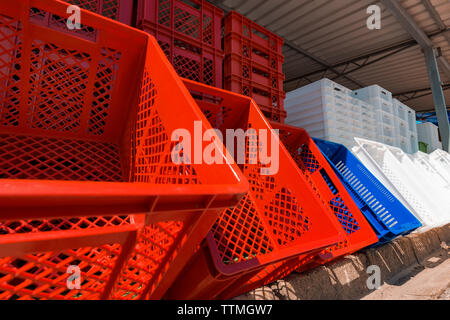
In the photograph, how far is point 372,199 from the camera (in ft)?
6.01

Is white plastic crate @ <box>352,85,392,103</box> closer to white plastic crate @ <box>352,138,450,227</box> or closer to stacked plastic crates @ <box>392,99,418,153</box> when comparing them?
stacked plastic crates @ <box>392,99,418,153</box>

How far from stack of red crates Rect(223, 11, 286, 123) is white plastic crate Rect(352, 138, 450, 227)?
886mm

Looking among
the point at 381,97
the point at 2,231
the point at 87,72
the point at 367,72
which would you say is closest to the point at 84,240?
the point at 2,231

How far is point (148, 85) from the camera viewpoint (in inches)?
42.1

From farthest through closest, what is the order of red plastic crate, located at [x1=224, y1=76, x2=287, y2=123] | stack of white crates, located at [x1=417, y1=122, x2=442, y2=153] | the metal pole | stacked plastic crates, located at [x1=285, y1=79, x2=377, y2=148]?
stack of white crates, located at [x1=417, y1=122, x2=442, y2=153]
the metal pole
stacked plastic crates, located at [x1=285, y1=79, x2=377, y2=148]
red plastic crate, located at [x1=224, y1=76, x2=287, y2=123]

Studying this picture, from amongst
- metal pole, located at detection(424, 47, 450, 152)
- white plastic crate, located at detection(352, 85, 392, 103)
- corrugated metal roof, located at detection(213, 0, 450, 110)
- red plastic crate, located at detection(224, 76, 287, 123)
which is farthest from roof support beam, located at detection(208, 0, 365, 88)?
red plastic crate, located at detection(224, 76, 287, 123)

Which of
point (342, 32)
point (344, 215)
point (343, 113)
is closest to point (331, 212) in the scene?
point (344, 215)

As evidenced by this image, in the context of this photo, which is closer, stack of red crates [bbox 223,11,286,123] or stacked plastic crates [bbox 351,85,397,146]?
stack of red crates [bbox 223,11,286,123]

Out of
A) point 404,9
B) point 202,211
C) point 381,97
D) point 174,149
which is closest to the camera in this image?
point 202,211

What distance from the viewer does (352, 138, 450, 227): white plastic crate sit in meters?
1.95

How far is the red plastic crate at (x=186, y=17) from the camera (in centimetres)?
154

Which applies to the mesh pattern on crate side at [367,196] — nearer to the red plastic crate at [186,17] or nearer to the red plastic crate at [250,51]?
the red plastic crate at [250,51]
